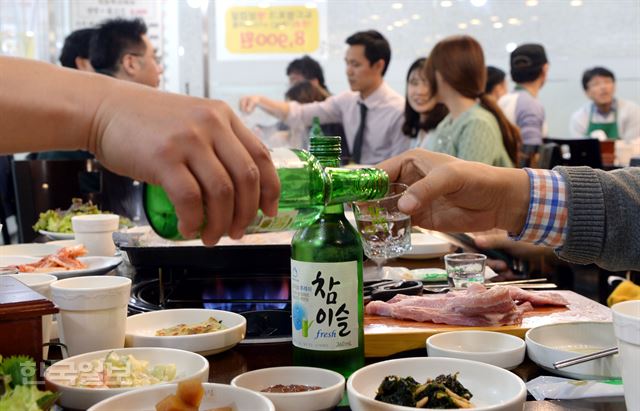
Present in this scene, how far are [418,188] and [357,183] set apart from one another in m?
0.26

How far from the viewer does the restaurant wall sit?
7324mm

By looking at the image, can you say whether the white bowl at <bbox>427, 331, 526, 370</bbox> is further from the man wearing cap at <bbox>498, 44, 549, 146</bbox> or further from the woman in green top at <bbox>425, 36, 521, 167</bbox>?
the man wearing cap at <bbox>498, 44, 549, 146</bbox>

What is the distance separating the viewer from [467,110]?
4.19m

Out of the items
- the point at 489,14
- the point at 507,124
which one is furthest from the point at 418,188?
the point at 489,14

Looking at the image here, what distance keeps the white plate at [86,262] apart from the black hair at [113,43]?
9.18 feet

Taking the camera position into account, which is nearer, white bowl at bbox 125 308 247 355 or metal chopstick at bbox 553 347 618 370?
metal chopstick at bbox 553 347 618 370

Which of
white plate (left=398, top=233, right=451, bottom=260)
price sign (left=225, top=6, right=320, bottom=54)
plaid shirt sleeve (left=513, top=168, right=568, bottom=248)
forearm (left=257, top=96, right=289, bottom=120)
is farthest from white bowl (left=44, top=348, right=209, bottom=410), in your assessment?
price sign (left=225, top=6, right=320, bottom=54)

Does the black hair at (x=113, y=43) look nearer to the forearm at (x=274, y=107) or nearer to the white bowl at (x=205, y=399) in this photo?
the forearm at (x=274, y=107)

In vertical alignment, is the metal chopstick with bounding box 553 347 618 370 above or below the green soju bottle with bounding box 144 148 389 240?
below

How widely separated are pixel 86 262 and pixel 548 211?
1123mm

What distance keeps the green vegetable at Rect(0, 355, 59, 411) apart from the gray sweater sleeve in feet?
3.09

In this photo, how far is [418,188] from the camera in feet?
4.59

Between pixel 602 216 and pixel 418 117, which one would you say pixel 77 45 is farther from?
pixel 602 216

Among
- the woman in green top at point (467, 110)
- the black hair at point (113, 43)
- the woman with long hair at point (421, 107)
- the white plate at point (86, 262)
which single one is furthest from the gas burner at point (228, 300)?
the woman with long hair at point (421, 107)
